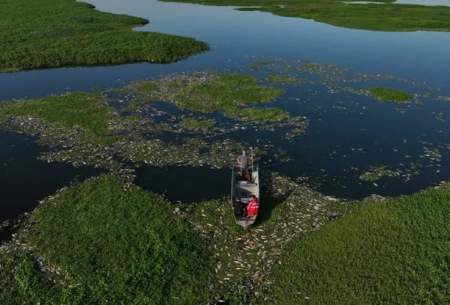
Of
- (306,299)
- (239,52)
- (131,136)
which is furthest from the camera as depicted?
(239,52)

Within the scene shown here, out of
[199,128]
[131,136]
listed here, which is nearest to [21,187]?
[131,136]

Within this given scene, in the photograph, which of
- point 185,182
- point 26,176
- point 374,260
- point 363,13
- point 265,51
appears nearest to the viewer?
point 374,260

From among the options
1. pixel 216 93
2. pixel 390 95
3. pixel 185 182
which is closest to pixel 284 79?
pixel 216 93

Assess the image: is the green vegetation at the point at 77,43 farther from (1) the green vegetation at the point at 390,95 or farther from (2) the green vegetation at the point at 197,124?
(1) the green vegetation at the point at 390,95

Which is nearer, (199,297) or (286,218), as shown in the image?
(199,297)

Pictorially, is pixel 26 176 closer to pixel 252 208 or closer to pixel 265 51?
pixel 252 208

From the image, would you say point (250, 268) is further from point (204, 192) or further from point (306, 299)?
point (204, 192)

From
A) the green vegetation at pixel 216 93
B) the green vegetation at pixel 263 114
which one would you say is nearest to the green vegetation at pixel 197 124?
the green vegetation at pixel 216 93
